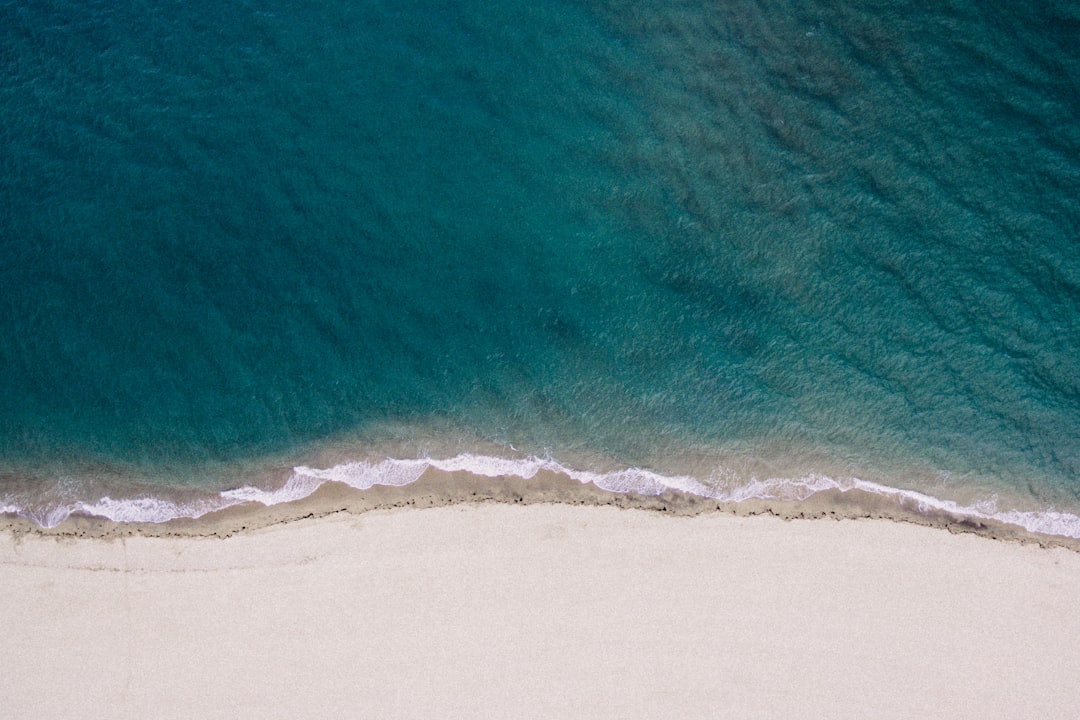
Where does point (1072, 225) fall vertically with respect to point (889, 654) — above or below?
above

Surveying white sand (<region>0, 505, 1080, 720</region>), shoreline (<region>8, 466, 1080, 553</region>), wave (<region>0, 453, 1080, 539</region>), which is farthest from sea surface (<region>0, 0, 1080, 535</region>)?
white sand (<region>0, 505, 1080, 720</region>)

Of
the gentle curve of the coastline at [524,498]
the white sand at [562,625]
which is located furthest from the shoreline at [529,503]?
the white sand at [562,625]

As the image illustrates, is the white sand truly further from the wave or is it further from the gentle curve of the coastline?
the wave

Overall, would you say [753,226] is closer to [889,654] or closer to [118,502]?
[889,654]

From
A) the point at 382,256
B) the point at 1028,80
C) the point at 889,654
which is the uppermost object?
the point at 1028,80

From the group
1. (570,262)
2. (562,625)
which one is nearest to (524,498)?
(562,625)

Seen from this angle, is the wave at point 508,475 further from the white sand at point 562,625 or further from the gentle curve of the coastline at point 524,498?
the white sand at point 562,625

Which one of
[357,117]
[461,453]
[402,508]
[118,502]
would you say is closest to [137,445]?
[118,502]

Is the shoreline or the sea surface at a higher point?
the sea surface
